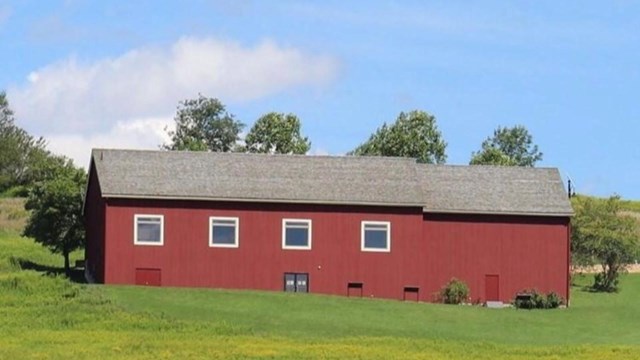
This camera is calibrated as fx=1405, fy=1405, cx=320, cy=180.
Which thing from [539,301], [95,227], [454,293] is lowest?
[539,301]

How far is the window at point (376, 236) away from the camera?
6062cm

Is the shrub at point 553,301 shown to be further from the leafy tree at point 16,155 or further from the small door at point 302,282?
the leafy tree at point 16,155

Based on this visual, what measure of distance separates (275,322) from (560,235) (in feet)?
67.7

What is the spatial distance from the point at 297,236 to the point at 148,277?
658cm

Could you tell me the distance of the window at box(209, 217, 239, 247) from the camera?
59688 millimetres

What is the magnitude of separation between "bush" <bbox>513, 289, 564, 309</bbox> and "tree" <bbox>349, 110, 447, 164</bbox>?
38764 millimetres

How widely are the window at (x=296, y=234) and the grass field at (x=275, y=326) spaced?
4.82m

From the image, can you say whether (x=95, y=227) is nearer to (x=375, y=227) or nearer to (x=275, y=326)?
(x=375, y=227)

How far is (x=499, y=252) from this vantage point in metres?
62.3

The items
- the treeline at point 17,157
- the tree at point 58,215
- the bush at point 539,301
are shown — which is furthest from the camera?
the treeline at point 17,157

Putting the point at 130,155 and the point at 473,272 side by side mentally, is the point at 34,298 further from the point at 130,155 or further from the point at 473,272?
the point at 473,272

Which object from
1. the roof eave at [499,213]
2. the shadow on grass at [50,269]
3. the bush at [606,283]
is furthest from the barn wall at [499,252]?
the shadow on grass at [50,269]

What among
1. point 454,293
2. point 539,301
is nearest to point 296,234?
point 454,293

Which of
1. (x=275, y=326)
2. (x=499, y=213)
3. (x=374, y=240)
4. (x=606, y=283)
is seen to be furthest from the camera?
(x=606, y=283)
